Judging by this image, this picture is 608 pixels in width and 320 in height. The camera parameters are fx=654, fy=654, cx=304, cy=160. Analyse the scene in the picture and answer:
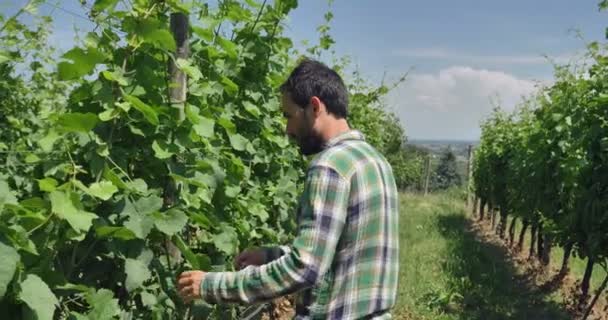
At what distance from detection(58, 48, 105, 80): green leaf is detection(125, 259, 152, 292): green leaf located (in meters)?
0.63

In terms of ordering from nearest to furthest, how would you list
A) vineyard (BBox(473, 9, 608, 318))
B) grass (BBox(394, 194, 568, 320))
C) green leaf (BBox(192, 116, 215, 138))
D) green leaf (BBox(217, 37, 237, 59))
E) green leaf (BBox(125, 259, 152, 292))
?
1. green leaf (BBox(125, 259, 152, 292))
2. green leaf (BBox(192, 116, 215, 138))
3. green leaf (BBox(217, 37, 237, 59))
4. vineyard (BBox(473, 9, 608, 318))
5. grass (BBox(394, 194, 568, 320))

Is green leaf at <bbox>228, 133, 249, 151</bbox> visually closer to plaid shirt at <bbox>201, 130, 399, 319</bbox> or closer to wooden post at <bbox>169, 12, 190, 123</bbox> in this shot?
wooden post at <bbox>169, 12, 190, 123</bbox>

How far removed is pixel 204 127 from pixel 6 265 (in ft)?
3.43

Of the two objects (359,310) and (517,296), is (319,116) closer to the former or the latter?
Answer: (359,310)

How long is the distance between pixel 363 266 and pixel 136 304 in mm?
902

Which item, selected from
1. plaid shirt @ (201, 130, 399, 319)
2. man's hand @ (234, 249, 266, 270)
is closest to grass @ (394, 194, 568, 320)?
man's hand @ (234, 249, 266, 270)

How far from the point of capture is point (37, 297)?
5.32 feet

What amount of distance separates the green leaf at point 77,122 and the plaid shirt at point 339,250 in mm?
622

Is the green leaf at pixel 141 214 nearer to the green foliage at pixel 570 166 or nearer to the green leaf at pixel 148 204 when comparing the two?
the green leaf at pixel 148 204

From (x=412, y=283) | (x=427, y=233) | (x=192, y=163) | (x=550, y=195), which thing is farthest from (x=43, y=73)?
(x=427, y=233)

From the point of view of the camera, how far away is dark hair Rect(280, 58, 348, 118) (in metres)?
2.21

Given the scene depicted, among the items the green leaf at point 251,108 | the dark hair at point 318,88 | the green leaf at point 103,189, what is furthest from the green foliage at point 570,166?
the green leaf at point 103,189

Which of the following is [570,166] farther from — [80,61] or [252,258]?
[80,61]

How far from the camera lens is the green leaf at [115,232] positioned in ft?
6.57
